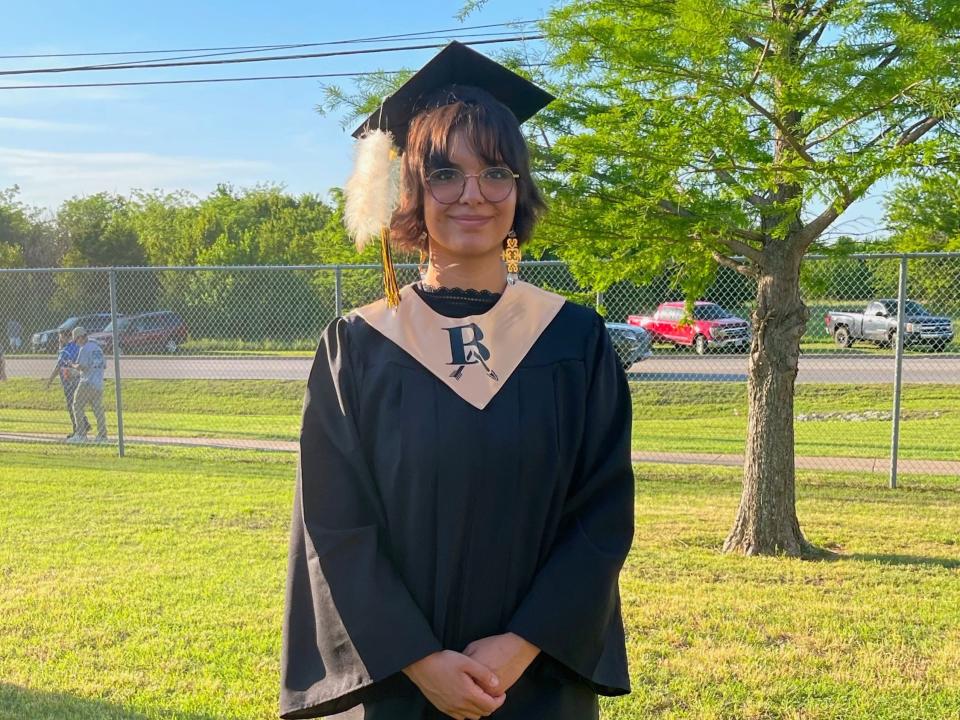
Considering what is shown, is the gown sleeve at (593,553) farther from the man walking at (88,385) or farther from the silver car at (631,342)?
the silver car at (631,342)

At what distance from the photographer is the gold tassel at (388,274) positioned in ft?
6.85

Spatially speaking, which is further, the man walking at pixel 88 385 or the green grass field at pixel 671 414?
the man walking at pixel 88 385

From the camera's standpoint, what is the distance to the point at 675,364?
15.4m

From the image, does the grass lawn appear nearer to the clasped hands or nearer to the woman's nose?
the clasped hands

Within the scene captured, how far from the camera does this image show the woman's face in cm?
195

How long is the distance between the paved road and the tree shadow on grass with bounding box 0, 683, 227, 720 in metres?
10.6

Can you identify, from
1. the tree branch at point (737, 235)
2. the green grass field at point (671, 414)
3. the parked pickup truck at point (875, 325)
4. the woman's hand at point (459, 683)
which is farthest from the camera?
the parked pickup truck at point (875, 325)

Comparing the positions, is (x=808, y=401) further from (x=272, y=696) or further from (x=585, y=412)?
(x=585, y=412)

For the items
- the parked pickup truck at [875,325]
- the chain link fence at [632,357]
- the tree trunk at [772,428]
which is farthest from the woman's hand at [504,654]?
the parked pickup truck at [875,325]

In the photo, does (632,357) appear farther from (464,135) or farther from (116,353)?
(464,135)

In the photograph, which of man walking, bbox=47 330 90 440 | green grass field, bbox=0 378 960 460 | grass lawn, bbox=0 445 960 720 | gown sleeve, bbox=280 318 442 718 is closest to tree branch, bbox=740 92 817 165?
grass lawn, bbox=0 445 960 720

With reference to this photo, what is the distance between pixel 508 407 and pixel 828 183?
298cm

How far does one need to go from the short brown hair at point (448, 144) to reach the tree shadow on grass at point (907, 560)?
4.27 m

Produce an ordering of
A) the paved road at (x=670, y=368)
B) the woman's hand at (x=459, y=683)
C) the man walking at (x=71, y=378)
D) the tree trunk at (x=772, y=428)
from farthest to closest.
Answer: the paved road at (x=670, y=368) < the man walking at (x=71, y=378) < the tree trunk at (x=772, y=428) < the woman's hand at (x=459, y=683)
